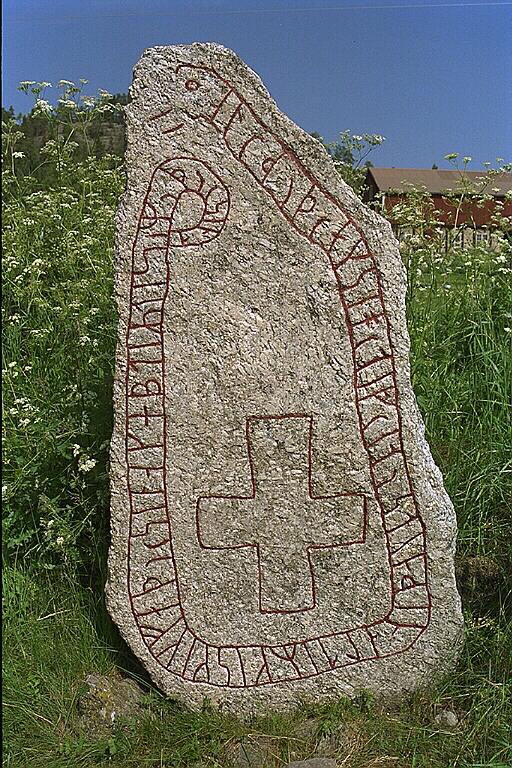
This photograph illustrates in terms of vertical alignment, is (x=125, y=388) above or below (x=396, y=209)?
below

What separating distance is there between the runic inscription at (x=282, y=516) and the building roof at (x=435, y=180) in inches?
67.9

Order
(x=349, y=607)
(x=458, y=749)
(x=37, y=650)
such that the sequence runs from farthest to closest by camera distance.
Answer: (x=37, y=650), (x=349, y=607), (x=458, y=749)

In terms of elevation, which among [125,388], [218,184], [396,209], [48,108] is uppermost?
[48,108]

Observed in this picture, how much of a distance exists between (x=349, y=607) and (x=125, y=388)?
3.05ft

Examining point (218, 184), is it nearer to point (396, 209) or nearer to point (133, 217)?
point (133, 217)

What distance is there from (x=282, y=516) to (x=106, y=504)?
29.3 inches

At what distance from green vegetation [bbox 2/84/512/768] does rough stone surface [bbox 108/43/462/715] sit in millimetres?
137

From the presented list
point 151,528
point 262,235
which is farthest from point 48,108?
point 151,528

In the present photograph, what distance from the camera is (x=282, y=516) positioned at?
93.3 inches

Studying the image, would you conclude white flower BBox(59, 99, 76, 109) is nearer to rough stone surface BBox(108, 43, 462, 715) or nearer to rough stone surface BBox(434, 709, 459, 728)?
rough stone surface BBox(108, 43, 462, 715)

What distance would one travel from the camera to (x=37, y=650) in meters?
2.57

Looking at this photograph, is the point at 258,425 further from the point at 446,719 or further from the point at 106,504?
the point at 446,719

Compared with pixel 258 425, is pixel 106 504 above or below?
below

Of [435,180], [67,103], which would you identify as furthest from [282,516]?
[435,180]
